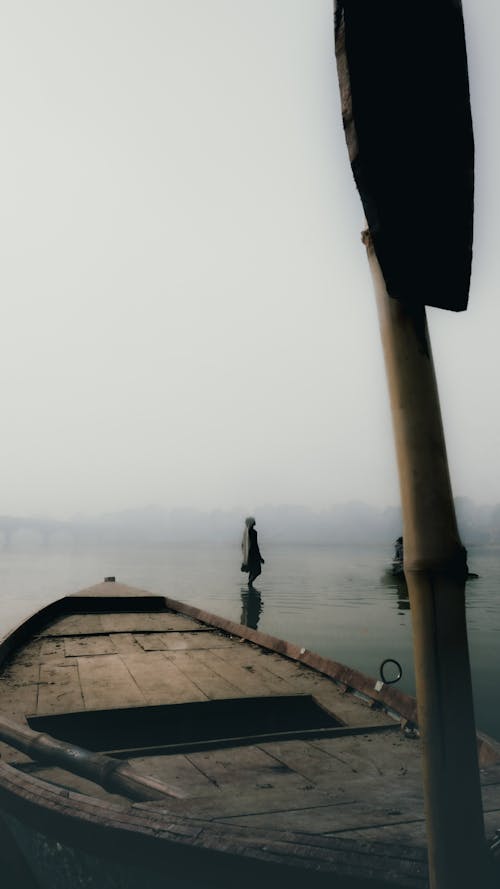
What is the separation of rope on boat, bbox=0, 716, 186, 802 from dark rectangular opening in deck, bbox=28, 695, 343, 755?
0.89 m

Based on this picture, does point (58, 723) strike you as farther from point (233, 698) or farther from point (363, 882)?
point (363, 882)

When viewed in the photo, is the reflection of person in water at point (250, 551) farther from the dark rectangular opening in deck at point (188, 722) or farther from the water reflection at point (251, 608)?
the dark rectangular opening in deck at point (188, 722)

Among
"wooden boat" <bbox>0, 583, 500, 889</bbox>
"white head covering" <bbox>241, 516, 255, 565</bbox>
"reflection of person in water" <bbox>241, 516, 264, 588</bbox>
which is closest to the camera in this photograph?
"wooden boat" <bbox>0, 583, 500, 889</bbox>

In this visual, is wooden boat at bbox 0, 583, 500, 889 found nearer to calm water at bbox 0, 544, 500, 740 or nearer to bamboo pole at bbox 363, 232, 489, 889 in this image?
bamboo pole at bbox 363, 232, 489, 889

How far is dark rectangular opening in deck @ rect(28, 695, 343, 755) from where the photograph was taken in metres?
4.53

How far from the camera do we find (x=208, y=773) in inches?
126

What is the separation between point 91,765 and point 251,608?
46.9ft

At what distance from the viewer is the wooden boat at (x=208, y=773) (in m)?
2.04

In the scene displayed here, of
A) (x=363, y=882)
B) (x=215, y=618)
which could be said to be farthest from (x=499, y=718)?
(x=363, y=882)

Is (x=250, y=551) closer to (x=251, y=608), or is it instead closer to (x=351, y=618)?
(x=251, y=608)

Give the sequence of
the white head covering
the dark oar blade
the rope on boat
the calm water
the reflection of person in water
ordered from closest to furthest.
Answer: the dark oar blade < the rope on boat < the calm water < the white head covering < the reflection of person in water

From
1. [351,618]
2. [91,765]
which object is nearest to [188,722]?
[91,765]

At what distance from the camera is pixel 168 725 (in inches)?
189

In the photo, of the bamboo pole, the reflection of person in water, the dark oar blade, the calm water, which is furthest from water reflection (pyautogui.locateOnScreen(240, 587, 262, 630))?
the dark oar blade
